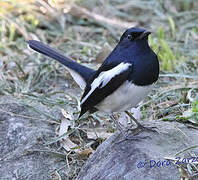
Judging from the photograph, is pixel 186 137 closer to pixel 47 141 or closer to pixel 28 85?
pixel 47 141

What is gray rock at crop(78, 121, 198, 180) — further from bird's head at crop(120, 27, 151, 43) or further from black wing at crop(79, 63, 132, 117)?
bird's head at crop(120, 27, 151, 43)

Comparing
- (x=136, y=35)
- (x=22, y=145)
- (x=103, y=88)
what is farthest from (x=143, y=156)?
(x=22, y=145)

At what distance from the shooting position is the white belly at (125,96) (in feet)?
11.3

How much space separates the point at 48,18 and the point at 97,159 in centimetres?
418

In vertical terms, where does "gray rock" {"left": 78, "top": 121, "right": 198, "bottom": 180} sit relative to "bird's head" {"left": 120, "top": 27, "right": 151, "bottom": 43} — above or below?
below

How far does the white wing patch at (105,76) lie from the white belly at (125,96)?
4.3 inches

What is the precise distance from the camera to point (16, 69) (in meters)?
5.81

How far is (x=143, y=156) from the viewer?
3098mm

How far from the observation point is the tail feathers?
13.9 ft

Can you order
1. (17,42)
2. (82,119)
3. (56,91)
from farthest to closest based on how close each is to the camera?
(17,42), (56,91), (82,119)

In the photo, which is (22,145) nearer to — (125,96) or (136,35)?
(125,96)

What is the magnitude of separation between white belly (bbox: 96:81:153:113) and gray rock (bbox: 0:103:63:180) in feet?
2.42

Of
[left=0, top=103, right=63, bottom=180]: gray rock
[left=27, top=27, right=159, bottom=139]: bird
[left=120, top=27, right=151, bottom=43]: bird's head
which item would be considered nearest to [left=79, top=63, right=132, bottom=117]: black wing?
[left=27, top=27, right=159, bottom=139]: bird

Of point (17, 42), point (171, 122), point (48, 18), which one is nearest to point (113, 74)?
point (171, 122)
